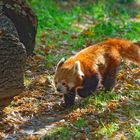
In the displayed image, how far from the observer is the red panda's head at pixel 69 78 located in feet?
19.8

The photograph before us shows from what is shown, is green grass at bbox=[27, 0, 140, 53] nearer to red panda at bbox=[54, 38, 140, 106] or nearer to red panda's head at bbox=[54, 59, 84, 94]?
red panda at bbox=[54, 38, 140, 106]

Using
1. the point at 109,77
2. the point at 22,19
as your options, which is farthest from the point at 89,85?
the point at 22,19

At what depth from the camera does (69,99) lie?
625 cm

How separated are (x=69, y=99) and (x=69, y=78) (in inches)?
12.2

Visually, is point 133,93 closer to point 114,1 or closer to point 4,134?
point 4,134

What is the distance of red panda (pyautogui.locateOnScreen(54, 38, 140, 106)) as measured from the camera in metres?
6.09

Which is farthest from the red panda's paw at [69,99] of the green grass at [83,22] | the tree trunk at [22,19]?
the green grass at [83,22]

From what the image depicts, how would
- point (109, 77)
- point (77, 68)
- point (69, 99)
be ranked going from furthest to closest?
point (109, 77), point (69, 99), point (77, 68)

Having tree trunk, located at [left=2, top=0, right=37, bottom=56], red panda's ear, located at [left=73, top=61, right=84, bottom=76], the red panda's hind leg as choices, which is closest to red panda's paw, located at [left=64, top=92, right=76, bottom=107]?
red panda's ear, located at [left=73, top=61, right=84, bottom=76]

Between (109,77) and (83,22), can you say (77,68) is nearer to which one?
(109,77)

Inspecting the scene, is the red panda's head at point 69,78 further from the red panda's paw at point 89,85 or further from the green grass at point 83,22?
the green grass at point 83,22

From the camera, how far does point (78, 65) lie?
6047mm

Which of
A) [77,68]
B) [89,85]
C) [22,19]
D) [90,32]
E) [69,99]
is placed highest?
[22,19]

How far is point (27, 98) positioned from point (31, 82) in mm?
562
